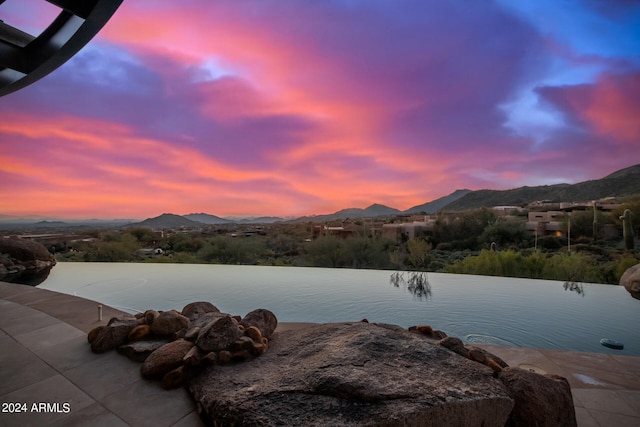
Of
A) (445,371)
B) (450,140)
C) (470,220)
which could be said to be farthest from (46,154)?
(470,220)

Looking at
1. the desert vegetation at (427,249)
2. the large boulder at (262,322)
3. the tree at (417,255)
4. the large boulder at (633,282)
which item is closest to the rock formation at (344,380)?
the large boulder at (262,322)

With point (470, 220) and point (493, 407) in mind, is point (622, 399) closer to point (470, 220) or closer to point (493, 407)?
point (493, 407)

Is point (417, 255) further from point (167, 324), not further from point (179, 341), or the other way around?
point (179, 341)

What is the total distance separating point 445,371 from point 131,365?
2547mm

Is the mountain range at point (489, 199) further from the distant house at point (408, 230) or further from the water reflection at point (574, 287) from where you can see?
the water reflection at point (574, 287)

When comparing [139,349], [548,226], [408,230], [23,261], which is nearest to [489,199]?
[548,226]

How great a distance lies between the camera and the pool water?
446 cm

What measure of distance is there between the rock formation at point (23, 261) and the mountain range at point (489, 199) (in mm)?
3517

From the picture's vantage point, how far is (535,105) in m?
8.25

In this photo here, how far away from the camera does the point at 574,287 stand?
6.59 metres

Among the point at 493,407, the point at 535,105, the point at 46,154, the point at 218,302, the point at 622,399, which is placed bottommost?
the point at 218,302

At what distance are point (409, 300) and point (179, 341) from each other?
4.66 meters

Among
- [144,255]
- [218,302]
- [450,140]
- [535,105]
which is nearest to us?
[218,302]

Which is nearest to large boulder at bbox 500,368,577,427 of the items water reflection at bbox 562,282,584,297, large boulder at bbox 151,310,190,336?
large boulder at bbox 151,310,190,336
